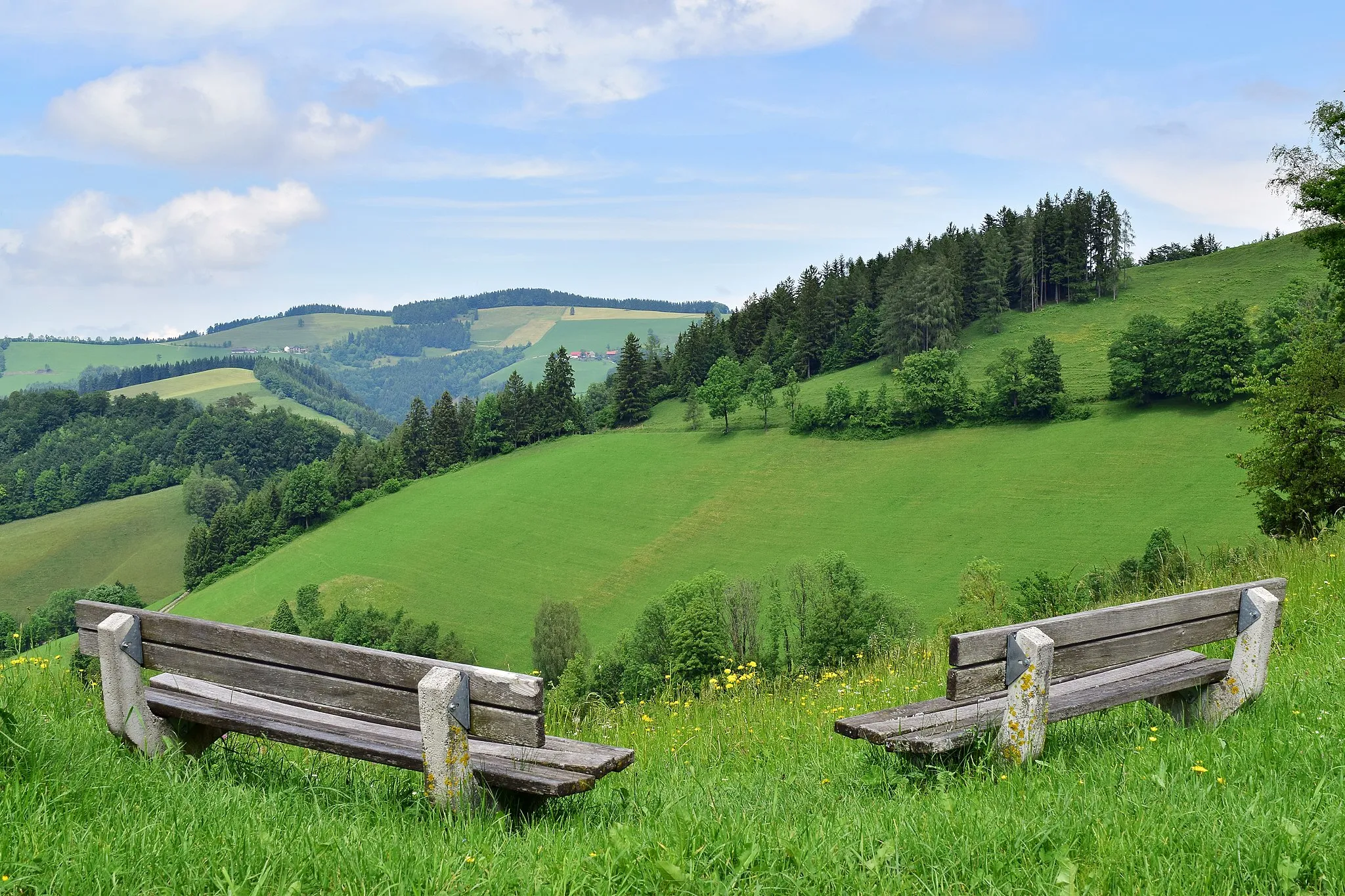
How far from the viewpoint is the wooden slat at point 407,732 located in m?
4.23

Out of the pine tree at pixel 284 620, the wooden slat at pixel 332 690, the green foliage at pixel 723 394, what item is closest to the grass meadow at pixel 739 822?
the wooden slat at pixel 332 690

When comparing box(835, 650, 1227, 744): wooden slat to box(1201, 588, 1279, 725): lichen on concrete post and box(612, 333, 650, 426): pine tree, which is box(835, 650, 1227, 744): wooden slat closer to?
box(1201, 588, 1279, 725): lichen on concrete post

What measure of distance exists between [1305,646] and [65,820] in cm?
895

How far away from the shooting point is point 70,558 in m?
112

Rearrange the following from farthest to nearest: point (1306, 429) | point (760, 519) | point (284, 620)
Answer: point (760, 519)
point (284, 620)
point (1306, 429)

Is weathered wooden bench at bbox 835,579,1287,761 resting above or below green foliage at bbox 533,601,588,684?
above

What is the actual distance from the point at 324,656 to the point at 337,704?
0.84 ft

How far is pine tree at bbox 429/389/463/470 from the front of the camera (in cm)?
11200

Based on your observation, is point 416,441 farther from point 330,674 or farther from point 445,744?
point 445,744

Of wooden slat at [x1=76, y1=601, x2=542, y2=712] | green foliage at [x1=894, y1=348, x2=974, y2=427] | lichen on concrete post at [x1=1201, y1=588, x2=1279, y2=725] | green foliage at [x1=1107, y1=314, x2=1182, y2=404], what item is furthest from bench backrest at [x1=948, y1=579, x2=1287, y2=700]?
green foliage at [x1=894, y1=348, x2=974, y2=427]

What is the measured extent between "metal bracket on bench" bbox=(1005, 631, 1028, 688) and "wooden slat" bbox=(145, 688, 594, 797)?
2.40 m

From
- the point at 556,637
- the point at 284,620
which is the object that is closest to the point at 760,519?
the point at 556,637

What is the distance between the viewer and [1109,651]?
5234 mm

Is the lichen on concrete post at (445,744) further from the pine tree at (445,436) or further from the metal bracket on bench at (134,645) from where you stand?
the pine tree at (445,436)
